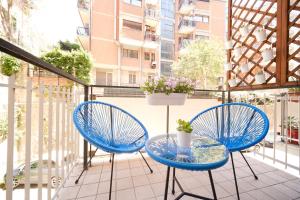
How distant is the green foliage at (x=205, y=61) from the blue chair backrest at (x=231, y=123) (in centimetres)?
701

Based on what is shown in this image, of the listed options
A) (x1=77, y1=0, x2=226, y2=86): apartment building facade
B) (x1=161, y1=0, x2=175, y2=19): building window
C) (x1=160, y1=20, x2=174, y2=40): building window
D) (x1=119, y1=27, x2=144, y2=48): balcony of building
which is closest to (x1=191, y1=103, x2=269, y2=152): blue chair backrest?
(x1=77, y1=0, x2=226, y2=86): apartment building facade

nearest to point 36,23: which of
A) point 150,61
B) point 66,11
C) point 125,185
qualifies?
point 66,11

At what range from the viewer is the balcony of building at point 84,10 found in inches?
334

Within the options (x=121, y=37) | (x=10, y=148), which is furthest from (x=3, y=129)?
(x=121, y=37)

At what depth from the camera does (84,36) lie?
873cm

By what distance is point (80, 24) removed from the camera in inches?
360

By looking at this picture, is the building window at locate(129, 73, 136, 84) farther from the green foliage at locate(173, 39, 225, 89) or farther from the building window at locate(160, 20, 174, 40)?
the building window at locate(160, 20, 174, 40)

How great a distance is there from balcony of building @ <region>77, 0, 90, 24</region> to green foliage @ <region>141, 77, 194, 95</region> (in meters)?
9.02

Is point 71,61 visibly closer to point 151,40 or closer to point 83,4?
point 83,4

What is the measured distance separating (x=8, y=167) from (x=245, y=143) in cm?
138

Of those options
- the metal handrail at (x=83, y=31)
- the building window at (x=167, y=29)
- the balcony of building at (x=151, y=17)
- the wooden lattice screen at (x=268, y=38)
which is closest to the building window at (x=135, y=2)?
the balcony of building at (x=151, y=17)

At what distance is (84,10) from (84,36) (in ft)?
4.40

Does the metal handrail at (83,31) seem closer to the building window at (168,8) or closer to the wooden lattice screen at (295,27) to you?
the building window at (168,8)

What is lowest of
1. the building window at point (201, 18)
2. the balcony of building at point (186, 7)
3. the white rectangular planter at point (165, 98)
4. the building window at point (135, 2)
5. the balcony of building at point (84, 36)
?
the white rectangular planter at point (165, 98)
